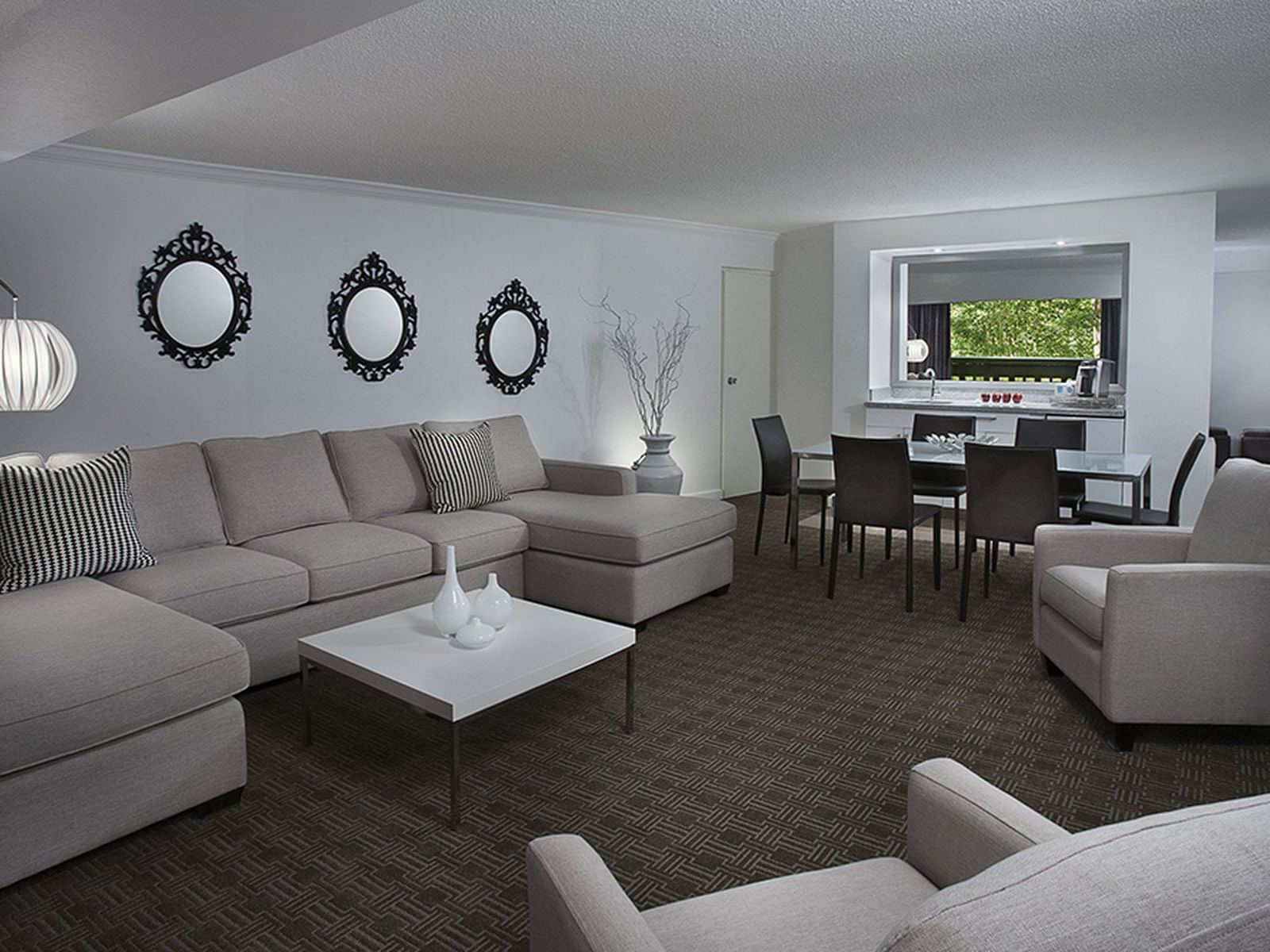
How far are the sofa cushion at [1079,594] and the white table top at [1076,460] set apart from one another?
951 mm

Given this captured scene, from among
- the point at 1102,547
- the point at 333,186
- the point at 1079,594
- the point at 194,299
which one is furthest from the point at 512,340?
the point at 1079,594

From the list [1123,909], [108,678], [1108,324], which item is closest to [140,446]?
[108,678]

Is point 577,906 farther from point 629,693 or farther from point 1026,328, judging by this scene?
point 1026,328

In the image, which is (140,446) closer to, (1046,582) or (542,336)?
(542,336)

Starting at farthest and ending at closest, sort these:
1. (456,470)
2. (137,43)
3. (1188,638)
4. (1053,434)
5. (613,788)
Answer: (1053,434), (456,470), (1188,638), (613,788), (137,43)

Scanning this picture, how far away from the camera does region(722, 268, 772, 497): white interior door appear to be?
792 cm

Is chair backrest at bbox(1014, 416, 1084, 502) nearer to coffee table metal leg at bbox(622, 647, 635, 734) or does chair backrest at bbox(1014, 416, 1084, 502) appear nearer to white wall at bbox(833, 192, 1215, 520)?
white wall at bbox(833, 192, 1215, 520)

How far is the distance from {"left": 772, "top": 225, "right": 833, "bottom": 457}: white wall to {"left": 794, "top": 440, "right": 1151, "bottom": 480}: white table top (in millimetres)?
2402

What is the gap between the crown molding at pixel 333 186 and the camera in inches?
163

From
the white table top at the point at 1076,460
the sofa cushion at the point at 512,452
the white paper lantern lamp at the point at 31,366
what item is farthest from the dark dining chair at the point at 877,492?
the white paper lantern lamp at the point at 31,366

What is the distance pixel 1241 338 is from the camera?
9.40m

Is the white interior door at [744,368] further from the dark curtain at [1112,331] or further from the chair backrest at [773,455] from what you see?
the dark curtain at [1112,331]

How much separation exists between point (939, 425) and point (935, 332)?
1.80 m

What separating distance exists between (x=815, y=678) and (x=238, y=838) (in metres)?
2.22
